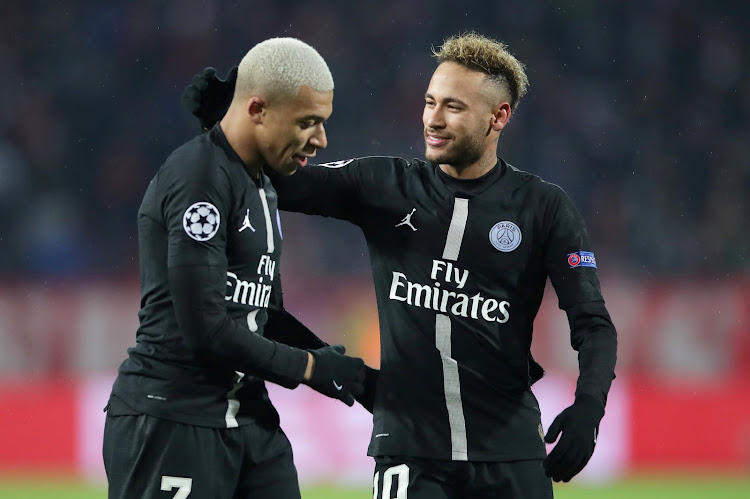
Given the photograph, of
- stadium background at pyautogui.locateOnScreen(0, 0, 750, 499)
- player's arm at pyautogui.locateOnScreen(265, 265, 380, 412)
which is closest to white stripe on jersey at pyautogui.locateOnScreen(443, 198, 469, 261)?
player's arm at pyautogui.locateOnScreen(265, 265, 380, 412)

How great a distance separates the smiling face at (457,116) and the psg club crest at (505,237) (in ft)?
0.96

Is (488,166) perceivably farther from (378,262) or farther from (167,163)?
(167,163)

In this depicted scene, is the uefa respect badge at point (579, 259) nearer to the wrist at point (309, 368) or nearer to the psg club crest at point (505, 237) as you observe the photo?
the psg club crest at point (505, 237)

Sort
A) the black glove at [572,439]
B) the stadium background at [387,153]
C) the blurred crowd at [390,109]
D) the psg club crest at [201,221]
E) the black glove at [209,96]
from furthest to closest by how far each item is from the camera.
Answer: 1. the blurred crowd at [390,109]
2. the stadium background at [387,153]
3. the black glove at [209,96]
4. the black glove at [572,439]
5. the psg club crest at [201,221]

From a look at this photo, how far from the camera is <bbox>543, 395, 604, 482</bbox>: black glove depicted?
380 centimetres

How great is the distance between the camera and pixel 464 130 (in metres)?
4.20

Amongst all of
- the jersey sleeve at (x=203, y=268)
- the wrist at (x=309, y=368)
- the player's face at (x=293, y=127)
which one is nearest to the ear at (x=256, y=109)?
the player's face at (x=293, y=127)

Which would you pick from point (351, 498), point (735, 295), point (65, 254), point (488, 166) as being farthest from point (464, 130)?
point (65, 254)

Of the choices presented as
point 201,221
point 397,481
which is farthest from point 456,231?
point 201,221

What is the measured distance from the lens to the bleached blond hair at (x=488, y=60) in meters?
4.24

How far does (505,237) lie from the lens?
164 inches

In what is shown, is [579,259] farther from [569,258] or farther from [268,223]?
[268,223]

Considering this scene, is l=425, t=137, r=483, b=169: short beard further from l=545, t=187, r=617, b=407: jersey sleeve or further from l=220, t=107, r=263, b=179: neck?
l=220, t=107, r=263, b=179: neck

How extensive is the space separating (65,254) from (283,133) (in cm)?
830
